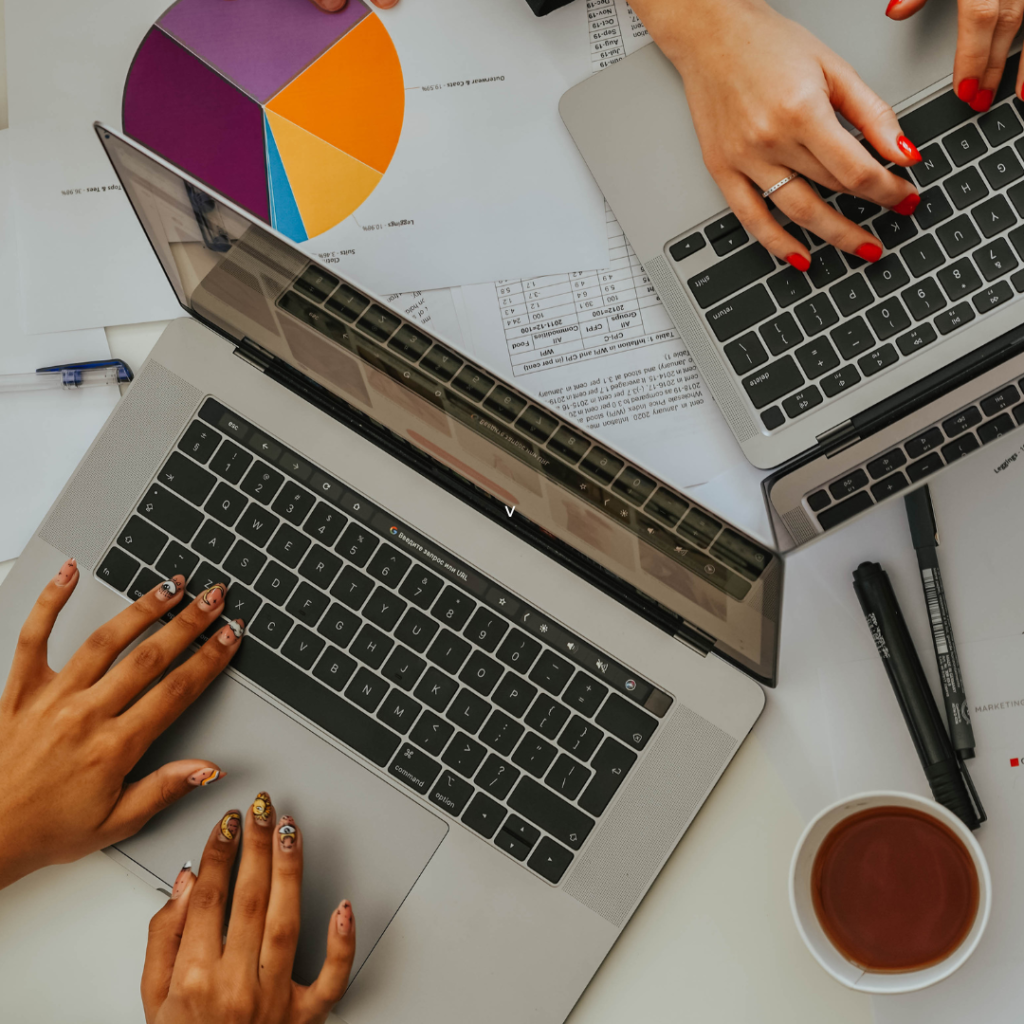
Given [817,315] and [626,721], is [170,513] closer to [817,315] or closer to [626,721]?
[626,721]

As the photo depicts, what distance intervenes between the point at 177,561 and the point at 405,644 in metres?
0.19

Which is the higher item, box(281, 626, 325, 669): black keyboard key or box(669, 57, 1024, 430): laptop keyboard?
box(669, 57, 1024, 430): laptop keyboard

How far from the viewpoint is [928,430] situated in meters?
0.56

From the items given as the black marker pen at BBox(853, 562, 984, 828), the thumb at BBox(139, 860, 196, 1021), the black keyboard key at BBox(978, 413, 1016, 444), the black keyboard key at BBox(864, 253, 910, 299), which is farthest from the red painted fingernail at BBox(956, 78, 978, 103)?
the thumb at BBox(139, 860, 196, 1021)

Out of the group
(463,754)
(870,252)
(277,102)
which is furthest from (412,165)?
(463,754)

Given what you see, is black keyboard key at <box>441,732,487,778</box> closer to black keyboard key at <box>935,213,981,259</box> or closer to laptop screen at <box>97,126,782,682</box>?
laptop screen at <box>97,126,782,682</box>

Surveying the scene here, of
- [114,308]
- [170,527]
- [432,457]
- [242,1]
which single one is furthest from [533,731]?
[242,1]

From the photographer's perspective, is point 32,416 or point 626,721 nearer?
point 626,721

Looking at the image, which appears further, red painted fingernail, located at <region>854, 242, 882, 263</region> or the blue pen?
the blue pen

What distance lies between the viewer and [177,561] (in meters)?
0.62

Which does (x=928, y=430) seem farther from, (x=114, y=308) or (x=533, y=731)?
(x=114, y=308)

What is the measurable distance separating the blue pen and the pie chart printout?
0.57 ft

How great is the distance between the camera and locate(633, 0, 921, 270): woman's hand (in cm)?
54

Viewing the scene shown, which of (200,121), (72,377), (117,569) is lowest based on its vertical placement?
(117,569)
